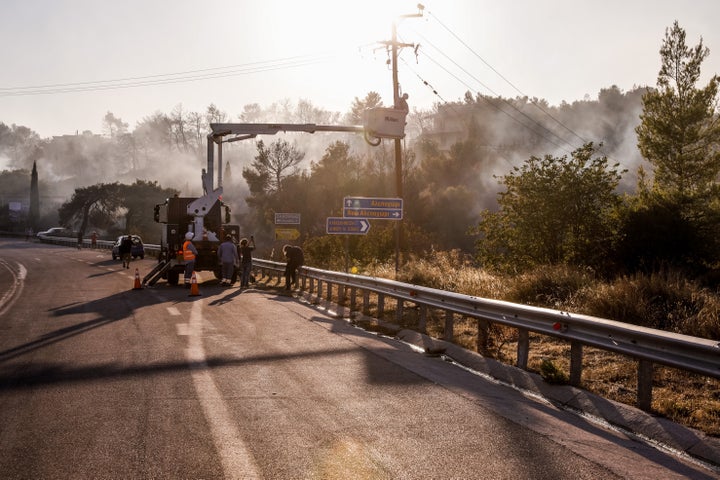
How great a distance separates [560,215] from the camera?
2056 centimetres

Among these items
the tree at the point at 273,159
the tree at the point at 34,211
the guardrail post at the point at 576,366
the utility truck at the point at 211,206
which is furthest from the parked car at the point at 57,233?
the guardrail post at the point at 576,366

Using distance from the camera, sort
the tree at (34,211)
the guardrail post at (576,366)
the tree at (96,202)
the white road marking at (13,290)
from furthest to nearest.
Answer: the tree at (34,211), the tree at (96,202), the white road marking at (13,290), the guardrail post at (576,366)

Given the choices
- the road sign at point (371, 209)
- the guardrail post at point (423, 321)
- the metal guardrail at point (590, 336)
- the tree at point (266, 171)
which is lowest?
the guardrail post at point (423, 321)

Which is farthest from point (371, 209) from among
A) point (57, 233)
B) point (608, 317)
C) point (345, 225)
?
point (57, 233)

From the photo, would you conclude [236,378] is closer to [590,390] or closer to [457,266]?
[590,390]

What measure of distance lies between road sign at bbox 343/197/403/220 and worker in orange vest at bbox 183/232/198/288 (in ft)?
17.2

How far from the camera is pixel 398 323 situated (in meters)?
12.3

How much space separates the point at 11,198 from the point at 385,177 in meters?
100

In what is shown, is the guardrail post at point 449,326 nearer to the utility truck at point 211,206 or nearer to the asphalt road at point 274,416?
the asphalt road at point 274,416

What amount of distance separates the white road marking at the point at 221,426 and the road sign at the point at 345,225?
967 cm

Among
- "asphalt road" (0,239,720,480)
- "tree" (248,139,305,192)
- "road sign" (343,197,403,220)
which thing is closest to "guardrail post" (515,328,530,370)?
"asphalt road" (0,239,720,480)

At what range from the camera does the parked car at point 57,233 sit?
70438 millimetres

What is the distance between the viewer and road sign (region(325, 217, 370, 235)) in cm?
1855

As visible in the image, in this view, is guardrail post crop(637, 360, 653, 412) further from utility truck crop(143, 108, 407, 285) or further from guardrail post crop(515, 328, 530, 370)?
utility truck crop(143, 108, 407, 285)
